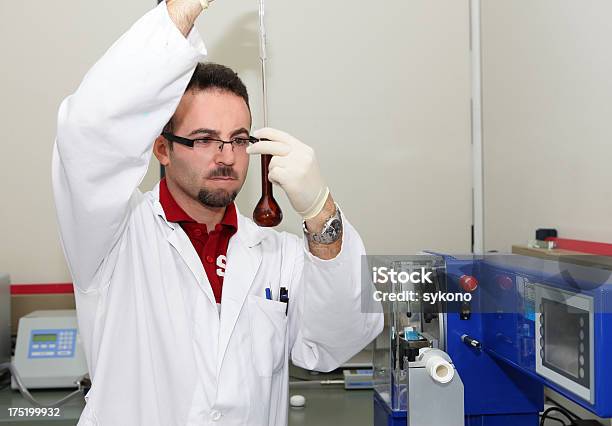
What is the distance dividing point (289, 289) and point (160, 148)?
1.56ft

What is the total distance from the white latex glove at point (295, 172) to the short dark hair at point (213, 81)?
10.3 inches

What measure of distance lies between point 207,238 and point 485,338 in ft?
2.24

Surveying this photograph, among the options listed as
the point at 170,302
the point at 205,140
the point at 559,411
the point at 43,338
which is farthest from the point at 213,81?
the point at 559,411

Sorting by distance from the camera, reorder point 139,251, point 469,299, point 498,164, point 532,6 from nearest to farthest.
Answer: point 469,299 → point 139,251 → point 532,6 → point 498,164

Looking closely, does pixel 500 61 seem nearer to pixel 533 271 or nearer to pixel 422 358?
pixel 533 271

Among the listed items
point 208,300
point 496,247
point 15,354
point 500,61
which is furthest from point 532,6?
point 15,354

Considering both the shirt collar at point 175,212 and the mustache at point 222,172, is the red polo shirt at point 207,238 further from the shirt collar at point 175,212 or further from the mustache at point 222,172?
Result: the mustache at point 222,172

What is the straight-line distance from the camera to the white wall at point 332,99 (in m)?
2.04

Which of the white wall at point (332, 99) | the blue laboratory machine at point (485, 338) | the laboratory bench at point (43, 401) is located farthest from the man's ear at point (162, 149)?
the laboratory bench at point (43, 401)

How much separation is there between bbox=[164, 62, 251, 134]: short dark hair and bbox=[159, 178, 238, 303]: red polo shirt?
0.19 metres

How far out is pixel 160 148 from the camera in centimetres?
142

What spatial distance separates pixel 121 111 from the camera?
1.00 metres

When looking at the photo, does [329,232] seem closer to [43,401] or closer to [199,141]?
[199,141]

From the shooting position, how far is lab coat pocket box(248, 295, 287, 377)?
135cm
